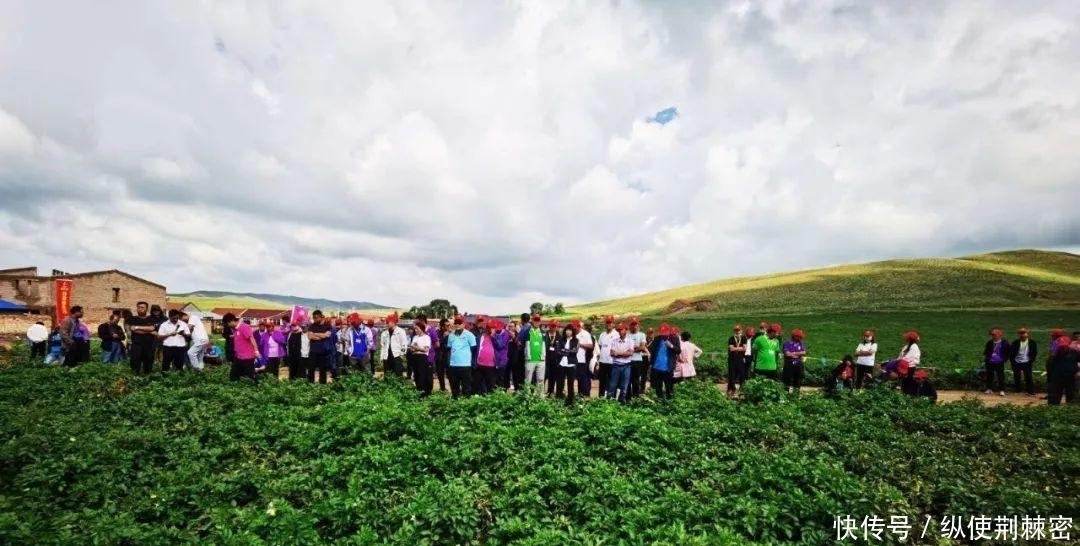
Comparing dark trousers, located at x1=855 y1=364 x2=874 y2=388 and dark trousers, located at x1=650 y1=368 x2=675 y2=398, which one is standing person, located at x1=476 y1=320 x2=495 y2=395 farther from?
dark trousers, located at x1=855 y1=364 x2=874 y2=388

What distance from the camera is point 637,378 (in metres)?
15.8

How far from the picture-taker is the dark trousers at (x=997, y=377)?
1919 cm

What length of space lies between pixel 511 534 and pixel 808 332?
148 feet

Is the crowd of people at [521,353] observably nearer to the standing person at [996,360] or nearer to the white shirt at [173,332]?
the white shirt at [173,332]

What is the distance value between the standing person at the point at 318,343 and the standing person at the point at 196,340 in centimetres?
346

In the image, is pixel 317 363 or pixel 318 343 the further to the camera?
pixel 317 363

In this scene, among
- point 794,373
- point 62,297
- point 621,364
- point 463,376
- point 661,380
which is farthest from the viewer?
point 62,297

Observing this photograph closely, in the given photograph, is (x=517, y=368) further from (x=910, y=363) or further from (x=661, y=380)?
(x=910, y=363)

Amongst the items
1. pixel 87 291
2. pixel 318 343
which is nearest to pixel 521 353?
pixel 318 343

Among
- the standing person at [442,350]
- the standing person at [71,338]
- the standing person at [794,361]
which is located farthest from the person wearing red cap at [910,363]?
the standing person at [71,338]

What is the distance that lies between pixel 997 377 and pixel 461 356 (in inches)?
715

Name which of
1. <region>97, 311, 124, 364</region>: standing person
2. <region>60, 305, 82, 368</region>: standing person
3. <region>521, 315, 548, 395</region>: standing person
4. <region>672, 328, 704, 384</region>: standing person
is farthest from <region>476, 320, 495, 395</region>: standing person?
<region>60, 305, 82, 368</region>: standing person

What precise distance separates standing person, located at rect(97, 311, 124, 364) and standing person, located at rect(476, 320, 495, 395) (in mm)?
11859

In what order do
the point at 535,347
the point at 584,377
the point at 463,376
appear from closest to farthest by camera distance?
the point at 463,376 → the point at 535,347 → the point at 584,377
